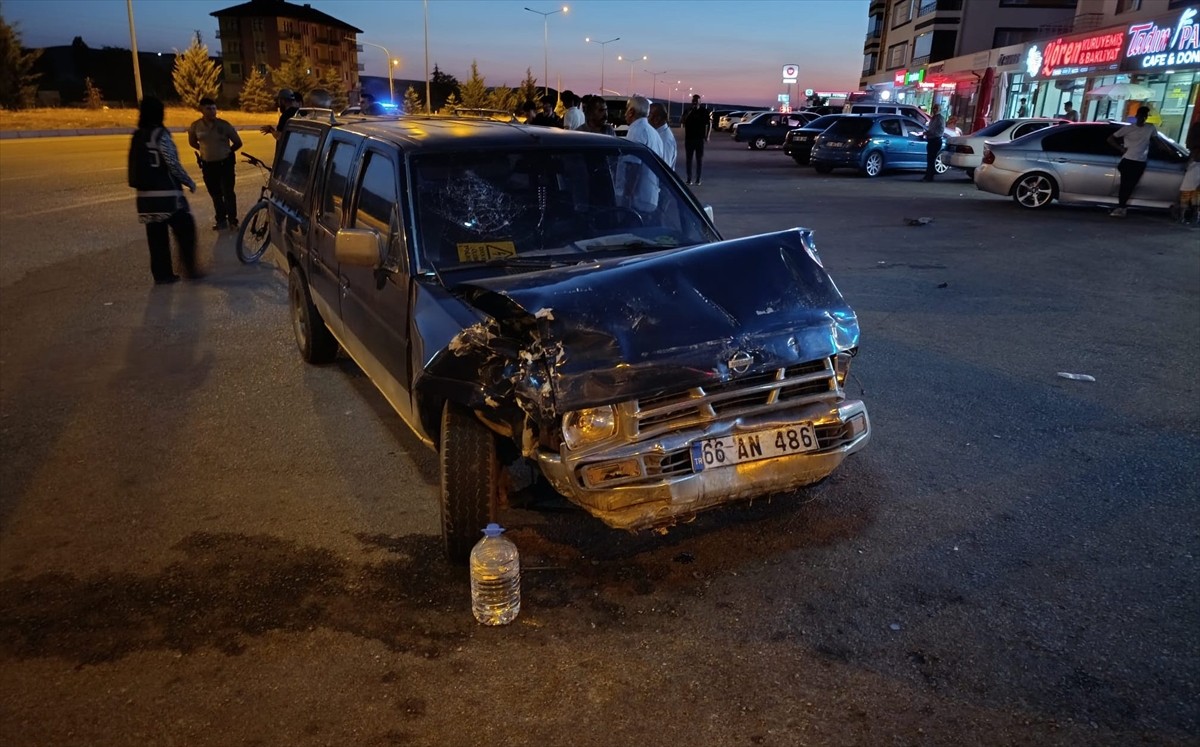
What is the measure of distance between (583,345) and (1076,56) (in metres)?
32.6

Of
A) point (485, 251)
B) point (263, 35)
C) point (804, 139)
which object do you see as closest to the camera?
point (485, 251)

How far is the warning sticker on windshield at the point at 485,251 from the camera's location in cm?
419

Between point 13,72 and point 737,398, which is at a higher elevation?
point 13,72

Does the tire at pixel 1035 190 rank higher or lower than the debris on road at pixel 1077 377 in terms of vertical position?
higher

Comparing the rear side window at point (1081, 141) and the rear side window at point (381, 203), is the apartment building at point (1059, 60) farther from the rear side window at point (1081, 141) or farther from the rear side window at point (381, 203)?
the rear side window at point (381, 203)

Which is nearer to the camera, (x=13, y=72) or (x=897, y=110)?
(x=897, y=110)

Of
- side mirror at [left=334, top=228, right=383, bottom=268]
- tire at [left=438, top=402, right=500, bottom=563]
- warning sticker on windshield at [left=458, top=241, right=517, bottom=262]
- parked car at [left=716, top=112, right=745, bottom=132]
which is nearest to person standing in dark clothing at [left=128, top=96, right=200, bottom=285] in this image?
side mirror at [left=334, top=228, right=383, bottom=268]

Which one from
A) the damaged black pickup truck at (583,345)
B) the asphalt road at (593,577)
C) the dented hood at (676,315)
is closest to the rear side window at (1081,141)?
the asphalt road at (593,577)

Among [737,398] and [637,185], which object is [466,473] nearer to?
[737,398]

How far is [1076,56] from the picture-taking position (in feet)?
95.2

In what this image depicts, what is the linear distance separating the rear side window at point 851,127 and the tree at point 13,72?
50.8m

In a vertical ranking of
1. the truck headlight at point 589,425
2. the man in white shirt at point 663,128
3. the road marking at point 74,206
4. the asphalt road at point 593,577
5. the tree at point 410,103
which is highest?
the tree at point 410,103

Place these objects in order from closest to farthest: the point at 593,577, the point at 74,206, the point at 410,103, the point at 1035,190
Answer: the point at 593,577 < the point at 74,206 < the point at 1035,190 < the point at 410,103

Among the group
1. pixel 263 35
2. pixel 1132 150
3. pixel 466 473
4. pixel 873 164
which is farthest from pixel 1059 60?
pixel 263 35
